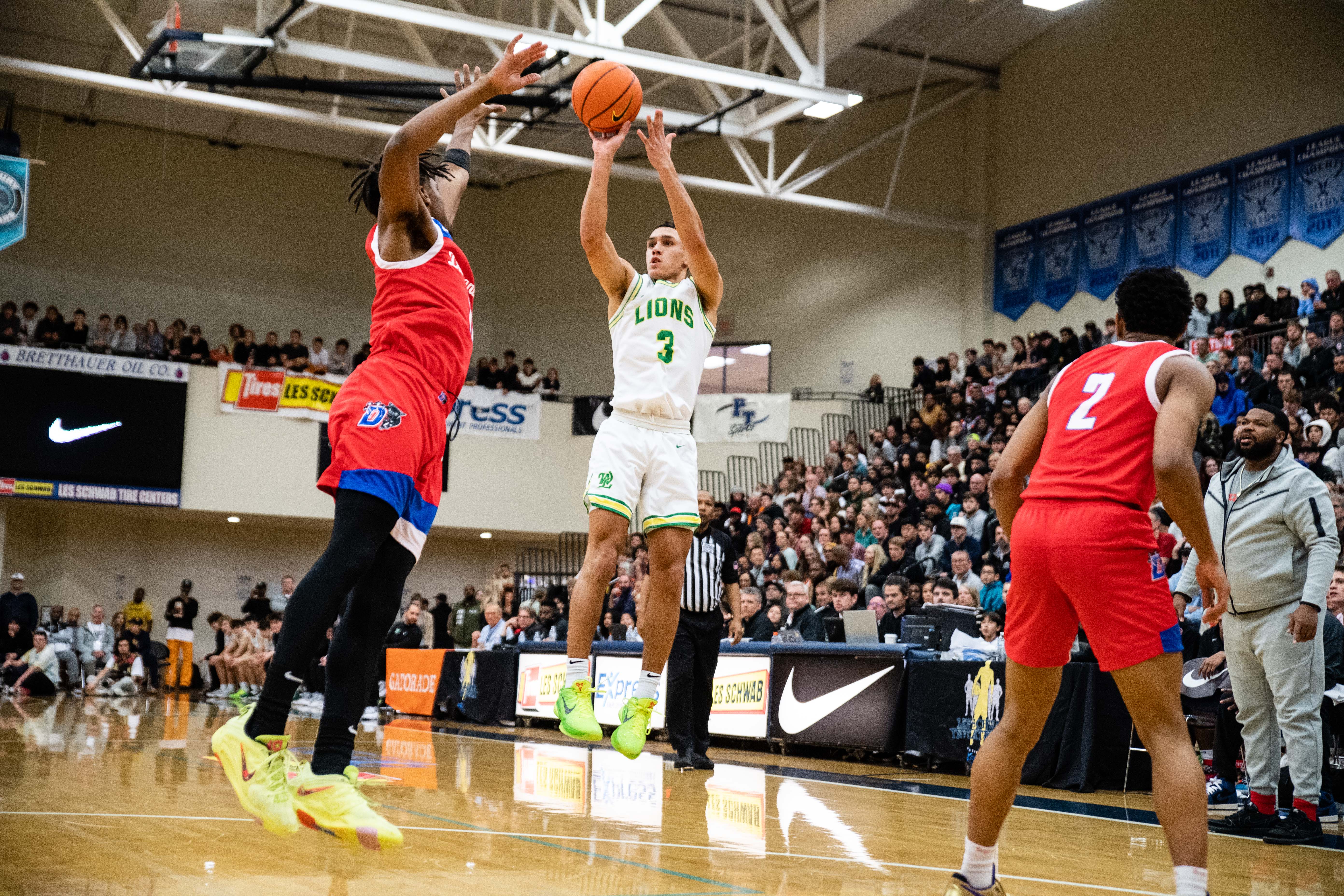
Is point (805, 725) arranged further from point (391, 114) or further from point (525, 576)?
point (391, 114)

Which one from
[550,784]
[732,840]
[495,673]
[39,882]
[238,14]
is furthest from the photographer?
[238,14]

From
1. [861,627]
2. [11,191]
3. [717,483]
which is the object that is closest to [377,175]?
[861,627]

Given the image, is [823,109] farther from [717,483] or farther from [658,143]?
[658,143]

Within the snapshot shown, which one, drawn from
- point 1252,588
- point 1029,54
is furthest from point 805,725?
point 1029,54

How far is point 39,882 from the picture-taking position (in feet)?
10.7

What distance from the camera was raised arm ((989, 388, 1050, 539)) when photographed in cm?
362

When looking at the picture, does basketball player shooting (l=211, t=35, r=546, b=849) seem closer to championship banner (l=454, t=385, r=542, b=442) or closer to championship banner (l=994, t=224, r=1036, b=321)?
championship banner (l=994, t=224, r=1036, b=321)

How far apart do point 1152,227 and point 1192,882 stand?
17.9 meters

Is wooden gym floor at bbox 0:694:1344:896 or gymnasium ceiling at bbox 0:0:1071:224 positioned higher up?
gymnasium ceiling at bbox 0:0:1071:224

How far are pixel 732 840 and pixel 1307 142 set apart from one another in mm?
16104

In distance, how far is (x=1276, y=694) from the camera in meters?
5.81

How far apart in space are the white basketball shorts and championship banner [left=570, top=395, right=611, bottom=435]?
18136 millimetres

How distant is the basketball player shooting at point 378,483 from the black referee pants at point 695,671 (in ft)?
14.9

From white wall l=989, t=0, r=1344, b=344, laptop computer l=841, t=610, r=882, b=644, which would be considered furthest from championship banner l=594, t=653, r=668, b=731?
white wall l=989, t=0, r=1344, b=344
